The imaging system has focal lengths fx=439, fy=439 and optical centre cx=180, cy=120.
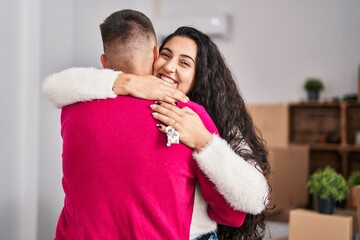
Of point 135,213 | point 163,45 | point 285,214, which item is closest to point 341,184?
point 163,45

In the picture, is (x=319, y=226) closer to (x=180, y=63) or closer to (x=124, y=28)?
(x=180, y=63)

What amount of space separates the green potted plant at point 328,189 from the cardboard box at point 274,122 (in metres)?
3.47

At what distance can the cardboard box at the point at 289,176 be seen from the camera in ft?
16.6

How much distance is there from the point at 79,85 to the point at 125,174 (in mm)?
252

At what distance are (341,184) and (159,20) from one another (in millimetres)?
4990

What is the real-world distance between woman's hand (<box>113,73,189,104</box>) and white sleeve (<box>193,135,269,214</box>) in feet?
0.49

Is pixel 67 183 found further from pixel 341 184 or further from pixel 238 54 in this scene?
pixel 238 54

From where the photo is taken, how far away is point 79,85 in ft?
3.53

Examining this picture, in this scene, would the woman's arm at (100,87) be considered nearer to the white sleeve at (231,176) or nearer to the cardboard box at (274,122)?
the white sleeve at (231,176)

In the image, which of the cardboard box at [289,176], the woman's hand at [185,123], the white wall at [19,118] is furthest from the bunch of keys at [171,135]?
the cardboard box at [289,176]

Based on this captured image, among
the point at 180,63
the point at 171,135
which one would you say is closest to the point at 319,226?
the point at 180,63

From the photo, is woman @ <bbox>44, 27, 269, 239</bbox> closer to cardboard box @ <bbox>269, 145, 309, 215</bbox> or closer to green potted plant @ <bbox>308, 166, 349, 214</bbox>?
green potted plant @ <bbox>308, 166, 349, 214</bbox>

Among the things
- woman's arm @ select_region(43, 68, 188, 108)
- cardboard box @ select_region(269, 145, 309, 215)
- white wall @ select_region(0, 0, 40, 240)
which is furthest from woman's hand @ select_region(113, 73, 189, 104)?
cardboard box @ select_region(269, 145, 309, 215)

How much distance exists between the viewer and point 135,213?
1.00 meters
